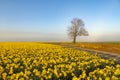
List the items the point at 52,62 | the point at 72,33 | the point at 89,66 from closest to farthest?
the point at 89,66, the point at 52,62, the point at 72,33

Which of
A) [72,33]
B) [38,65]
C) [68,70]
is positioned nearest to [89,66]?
[68,70]

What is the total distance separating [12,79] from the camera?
13016 mm

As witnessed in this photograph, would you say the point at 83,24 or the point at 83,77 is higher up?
the point at 83,24

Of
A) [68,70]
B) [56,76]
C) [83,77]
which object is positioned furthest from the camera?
[68,70]

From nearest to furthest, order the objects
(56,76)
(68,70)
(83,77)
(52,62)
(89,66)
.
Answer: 1. (83,77)
2. (56,76)
3. (68,70)
4. (89,66)
5. (52,62)

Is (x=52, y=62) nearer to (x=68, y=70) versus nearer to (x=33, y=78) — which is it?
(x=68, y=70)

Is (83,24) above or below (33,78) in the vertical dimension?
above

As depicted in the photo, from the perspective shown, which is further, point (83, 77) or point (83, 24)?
point (83, 24)

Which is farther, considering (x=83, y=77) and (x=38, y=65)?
(x=38, y=65)

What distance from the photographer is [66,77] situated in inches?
550

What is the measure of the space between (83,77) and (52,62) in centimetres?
588

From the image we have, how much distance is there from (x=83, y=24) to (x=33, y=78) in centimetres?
9020

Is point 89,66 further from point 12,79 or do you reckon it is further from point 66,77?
point 12,79

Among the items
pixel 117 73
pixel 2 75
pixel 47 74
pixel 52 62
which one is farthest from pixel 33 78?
pixel 52 62
